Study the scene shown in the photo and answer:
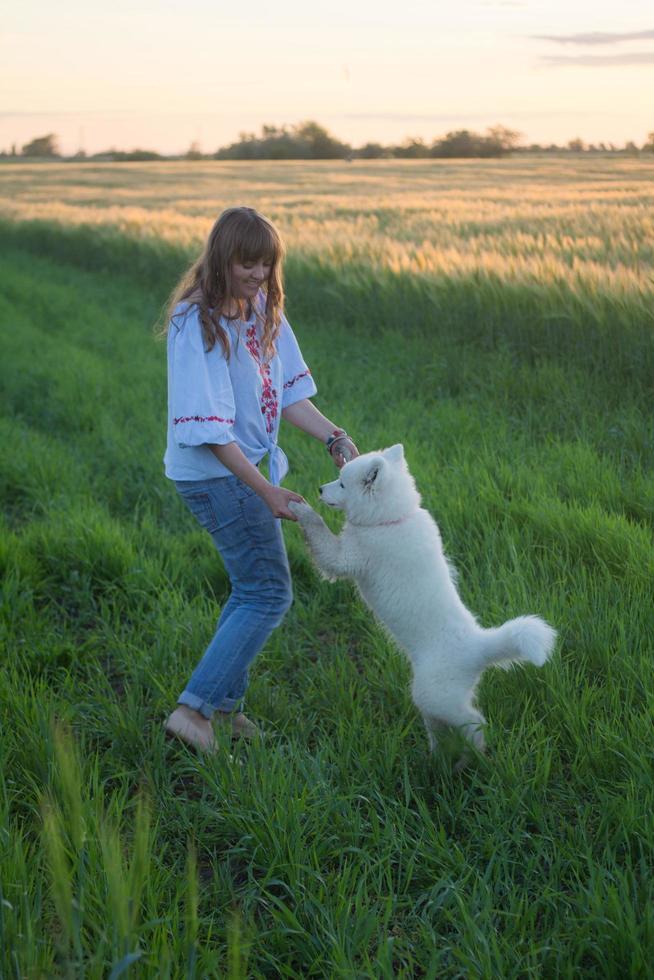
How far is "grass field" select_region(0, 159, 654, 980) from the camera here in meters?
2.30

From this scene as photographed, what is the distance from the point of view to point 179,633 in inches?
161

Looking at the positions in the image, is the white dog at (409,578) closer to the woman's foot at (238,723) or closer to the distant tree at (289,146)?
the woman's foot at (238,723)

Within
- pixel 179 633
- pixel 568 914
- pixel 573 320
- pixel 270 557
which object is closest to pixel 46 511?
pixel 179 633

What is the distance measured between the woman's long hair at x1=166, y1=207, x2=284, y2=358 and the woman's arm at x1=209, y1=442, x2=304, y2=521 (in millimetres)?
361

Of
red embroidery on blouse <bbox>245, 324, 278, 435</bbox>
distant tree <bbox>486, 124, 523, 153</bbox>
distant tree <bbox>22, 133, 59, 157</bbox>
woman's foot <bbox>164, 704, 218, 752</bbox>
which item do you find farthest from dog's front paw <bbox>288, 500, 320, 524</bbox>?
distant tree <bbox>22, 133, 59, 157</bbox>

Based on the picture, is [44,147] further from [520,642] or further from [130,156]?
[520,642]

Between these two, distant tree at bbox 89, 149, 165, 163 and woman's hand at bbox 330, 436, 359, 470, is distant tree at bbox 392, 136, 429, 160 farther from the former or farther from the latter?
woman's hand at bbox 330, 436, 359, 470

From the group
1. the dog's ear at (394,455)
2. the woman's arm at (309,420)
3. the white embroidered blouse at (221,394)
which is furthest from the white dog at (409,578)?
the woman's arm at (309,420)

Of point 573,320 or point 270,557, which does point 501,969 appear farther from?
point 573,320

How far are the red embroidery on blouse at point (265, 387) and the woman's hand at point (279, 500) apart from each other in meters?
0.46

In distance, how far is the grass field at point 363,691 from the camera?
2297 millimetres

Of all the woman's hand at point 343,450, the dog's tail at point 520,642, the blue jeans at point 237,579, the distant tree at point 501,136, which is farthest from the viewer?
the distant tree at point 501,136

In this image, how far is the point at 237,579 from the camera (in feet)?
11.5

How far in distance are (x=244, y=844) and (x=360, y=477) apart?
1282 mm
